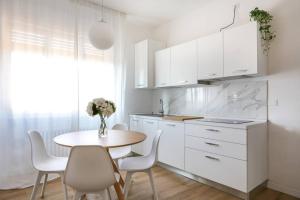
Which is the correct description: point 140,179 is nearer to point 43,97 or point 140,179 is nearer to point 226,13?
point 43,97

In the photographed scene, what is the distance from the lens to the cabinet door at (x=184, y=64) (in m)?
3.05

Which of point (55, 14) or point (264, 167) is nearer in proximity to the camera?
point (264, 167)

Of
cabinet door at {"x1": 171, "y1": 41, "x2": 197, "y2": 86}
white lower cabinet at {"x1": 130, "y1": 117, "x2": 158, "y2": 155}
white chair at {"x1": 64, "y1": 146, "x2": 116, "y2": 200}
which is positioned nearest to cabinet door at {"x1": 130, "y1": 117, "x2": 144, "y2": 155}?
white lower cabinet at {"x1": 130, "y1": 117, "x2": 158, "y2": 155}

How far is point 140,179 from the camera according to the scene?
111 inches

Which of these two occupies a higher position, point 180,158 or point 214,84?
point 214,84

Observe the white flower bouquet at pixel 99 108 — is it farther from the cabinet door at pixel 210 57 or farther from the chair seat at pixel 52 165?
the cabinet door at pixel 210 57

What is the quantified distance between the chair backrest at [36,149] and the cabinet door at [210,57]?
233 cm

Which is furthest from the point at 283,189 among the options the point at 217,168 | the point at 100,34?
the point at 100,34

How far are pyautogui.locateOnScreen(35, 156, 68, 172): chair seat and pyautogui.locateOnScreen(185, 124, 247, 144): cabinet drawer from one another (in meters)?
1.67

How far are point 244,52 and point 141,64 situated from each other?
2020mm

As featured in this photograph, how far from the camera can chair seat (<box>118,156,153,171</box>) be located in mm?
2027

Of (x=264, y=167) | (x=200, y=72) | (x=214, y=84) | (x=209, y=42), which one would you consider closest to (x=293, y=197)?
(x=264, y=167)

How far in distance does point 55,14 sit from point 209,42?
2.40 m

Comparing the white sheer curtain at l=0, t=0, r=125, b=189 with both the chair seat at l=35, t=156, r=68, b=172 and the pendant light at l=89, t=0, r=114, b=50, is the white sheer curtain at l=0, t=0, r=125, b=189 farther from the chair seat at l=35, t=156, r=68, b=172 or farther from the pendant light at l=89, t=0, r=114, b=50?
the pendant light at l=89, t=0, r=114, b=50
